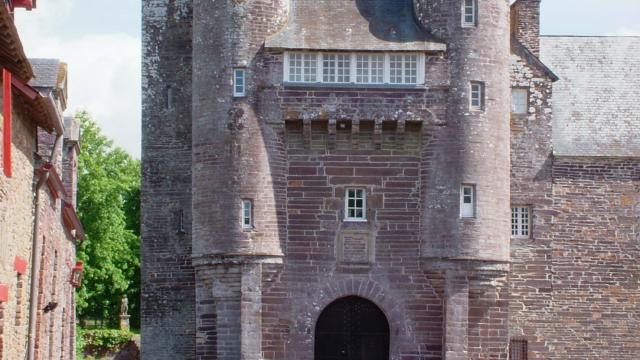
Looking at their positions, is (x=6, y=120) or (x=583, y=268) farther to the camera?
(x=583, y=268)

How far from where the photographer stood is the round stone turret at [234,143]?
3872 cm

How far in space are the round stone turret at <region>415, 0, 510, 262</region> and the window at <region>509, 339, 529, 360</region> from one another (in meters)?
3.71

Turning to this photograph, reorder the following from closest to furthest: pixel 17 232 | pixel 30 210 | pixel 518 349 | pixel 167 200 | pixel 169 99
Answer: pixel 17 232
pixel 30 210
pixel 518 349
pixel 167 200
pixel 169 99

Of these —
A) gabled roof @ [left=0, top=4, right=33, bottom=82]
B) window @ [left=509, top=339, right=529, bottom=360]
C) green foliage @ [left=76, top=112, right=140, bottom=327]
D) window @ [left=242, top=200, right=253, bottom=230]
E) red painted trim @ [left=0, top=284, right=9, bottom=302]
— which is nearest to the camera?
gabled roof @ [left=0, top=4, right=33, bottom=82]

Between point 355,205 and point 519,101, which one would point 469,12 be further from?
point 355,205

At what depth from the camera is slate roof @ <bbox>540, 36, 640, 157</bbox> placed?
43625mm

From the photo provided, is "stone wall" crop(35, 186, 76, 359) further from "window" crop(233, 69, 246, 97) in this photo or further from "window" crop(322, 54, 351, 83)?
"window" crop(322, 54, 351, 83)

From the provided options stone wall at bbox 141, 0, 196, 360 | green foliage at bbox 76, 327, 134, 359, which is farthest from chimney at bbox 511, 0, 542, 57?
green foliage at bbox 76, 327, 134, 359

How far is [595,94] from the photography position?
44.9 m

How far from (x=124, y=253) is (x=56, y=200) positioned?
113ft

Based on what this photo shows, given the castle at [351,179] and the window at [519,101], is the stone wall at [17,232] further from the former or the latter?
the window at [519,101]

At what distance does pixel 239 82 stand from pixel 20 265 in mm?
14518

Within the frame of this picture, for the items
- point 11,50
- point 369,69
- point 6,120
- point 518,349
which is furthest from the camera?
point 518,349

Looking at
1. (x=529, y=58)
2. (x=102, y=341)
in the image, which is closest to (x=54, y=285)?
(x=529, y=58)
